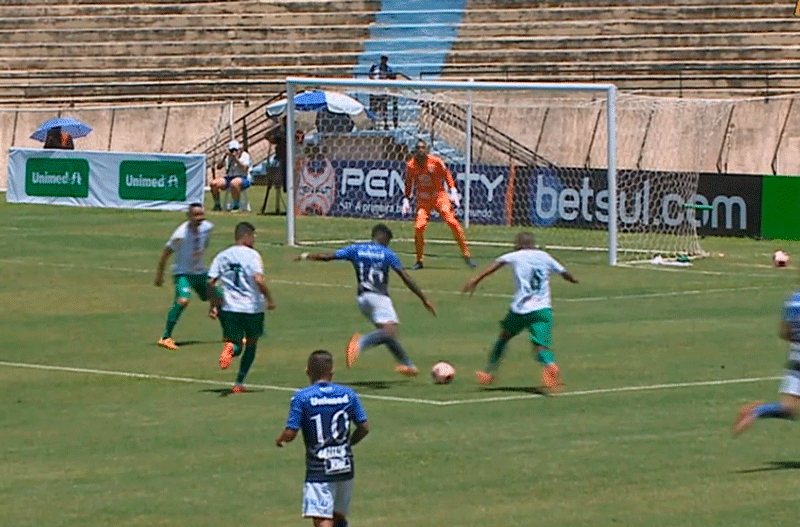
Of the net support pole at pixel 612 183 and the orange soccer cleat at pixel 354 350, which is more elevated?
the net support pole at pixel 612 183

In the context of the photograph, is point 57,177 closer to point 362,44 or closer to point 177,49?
point 362,44

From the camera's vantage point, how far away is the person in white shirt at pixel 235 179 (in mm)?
43000

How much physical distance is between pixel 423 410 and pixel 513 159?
84.4 feet

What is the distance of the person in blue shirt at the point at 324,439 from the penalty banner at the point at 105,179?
31220 mm

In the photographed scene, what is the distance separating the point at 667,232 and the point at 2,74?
2941cm

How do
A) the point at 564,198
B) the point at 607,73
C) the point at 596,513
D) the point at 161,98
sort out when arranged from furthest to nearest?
the point at 161,98 < the point at 607,73 < the point at 564,198 < the point at 596,513

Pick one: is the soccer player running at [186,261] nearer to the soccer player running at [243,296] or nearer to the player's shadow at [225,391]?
the player's shadow at [225,391]

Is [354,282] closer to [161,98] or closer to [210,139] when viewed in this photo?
[210,139]

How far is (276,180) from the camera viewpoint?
43562mm

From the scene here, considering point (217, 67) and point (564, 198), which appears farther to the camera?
point (217, 67)

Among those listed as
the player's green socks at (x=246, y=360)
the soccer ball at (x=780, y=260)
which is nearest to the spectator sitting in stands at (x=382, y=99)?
the soccer ball at (x=780, y=260)

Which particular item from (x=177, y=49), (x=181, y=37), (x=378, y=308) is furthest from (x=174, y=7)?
(x=378, y=308)

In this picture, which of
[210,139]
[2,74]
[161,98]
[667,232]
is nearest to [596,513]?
[667,232]

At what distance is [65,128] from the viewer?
49.0 metres
